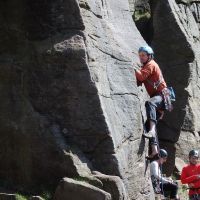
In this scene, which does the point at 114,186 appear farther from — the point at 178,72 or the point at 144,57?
the point at 178,72

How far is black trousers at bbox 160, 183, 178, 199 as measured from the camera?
12531 mm

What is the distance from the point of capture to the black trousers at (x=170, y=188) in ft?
41.1

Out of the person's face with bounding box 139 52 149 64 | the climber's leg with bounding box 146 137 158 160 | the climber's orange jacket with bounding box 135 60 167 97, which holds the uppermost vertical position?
the person's face with bounding box 139 52 149 64

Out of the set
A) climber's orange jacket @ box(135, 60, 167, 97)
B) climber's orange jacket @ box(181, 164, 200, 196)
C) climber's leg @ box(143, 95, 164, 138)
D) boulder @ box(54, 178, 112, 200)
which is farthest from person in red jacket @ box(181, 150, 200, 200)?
boulder @ box(54, 178, 112, 200)

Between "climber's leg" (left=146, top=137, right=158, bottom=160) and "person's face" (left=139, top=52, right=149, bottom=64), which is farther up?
"person's face" (left=139, top=52, right=149, bottom=64)

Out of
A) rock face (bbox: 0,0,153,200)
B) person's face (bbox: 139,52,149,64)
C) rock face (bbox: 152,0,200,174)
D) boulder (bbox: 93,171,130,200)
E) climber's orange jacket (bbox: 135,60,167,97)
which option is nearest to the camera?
boulder (bbox: 93,171,130,200)

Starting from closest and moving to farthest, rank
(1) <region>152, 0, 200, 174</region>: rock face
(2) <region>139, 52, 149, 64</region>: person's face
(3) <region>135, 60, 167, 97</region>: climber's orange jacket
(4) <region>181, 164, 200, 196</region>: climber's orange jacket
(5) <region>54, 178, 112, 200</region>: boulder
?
(5) <region>54, 178, 112, 200</region>: boulder → (3) <region>135, 60, 167, 97</region>: climber's orange jacket → (2) <region>139, 52, 149, 64</region>: person's face → (4) <region>181, 164, 200, 196</region>: climber's orange jacket → (1) <region>152, 0, 200, 174</region>: rock face

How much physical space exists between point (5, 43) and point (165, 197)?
199 inches

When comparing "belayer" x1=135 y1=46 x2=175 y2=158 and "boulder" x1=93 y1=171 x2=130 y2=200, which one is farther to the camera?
"belayer" x1=135 y1=46 x2=175 y2=158

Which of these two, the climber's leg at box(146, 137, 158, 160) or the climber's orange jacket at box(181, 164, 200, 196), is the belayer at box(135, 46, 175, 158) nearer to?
the climber's leg at box(146, 137, 158, 160)

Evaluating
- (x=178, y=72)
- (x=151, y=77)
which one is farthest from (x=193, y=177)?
(x=178, y=72)

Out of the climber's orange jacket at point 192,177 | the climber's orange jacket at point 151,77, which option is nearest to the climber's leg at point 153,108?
the climber's orange jacket at point 151,77

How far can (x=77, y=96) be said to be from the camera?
33.1 ft

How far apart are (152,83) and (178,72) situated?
5.02 m
